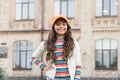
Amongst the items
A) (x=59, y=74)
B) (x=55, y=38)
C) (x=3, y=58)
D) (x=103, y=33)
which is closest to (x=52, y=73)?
(x=59, y=74)

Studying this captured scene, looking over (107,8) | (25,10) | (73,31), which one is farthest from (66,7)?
(25,10)

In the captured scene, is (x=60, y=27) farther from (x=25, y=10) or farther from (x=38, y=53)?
(x=25, y=10)

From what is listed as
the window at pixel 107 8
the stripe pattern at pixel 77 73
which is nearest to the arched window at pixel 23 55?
the window at pixel 107 8

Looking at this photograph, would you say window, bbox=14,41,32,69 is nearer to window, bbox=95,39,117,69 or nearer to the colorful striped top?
window, bbox=95,39,117,69

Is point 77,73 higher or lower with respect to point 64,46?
lower

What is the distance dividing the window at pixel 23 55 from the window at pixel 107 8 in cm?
541

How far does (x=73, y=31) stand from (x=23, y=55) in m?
4.00

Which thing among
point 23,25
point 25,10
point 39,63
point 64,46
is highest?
point 25,10

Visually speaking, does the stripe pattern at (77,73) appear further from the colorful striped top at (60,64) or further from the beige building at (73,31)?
the beige building at (73,31)

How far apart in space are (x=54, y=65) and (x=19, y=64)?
2544cm

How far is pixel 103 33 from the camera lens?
95.0 feet

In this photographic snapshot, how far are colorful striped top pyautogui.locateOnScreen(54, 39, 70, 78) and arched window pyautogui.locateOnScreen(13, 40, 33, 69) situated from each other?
82.5 feet

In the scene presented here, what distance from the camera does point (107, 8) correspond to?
29250 millimetres

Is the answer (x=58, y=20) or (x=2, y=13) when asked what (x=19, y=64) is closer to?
(x=2, y=13)
